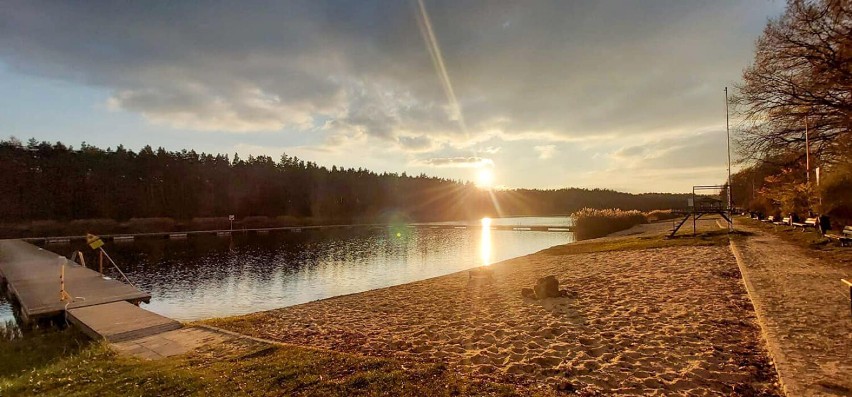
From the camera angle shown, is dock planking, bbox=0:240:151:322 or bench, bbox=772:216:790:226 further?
bench, bbox=772:216:790:226

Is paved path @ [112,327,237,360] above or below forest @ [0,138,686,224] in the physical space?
below

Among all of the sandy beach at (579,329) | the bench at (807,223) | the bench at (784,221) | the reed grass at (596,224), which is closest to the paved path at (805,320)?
the sandy beach at (579,329)

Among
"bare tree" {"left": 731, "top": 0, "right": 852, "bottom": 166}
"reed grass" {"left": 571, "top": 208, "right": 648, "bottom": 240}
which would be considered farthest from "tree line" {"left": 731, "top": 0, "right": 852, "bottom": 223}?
"reed grass" {"left": 571, "top": 208, "right": 648, "bottom": 240}

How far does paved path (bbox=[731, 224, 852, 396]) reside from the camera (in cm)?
533

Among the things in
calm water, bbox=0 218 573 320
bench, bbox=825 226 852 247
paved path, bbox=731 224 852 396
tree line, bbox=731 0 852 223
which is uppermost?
tree line, bbox=731 0 852 223

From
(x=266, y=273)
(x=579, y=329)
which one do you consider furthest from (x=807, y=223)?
(x=266, y=273)

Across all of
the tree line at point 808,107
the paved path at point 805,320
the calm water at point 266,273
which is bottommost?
the calm water at point 266,273

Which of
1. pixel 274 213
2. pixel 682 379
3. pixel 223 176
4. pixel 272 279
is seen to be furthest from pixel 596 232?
pixel 223 176

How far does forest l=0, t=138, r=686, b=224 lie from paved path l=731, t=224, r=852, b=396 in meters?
90.5

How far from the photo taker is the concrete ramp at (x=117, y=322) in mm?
10380

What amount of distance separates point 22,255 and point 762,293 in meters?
44.9

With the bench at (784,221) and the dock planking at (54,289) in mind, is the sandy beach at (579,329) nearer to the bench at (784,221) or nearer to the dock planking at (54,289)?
the dock planking at (54,289)

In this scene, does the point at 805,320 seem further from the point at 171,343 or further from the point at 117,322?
the point at 117,322

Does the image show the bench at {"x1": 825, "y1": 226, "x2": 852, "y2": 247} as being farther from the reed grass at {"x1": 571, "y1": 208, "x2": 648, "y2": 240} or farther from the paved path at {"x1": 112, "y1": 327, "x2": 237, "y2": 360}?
the reed grass at {"x1": 571, "y1": 208, "x2": 648, "y2": 240}
